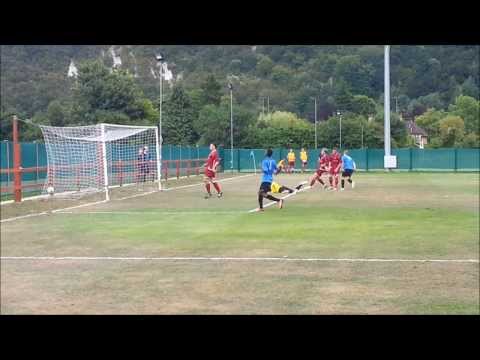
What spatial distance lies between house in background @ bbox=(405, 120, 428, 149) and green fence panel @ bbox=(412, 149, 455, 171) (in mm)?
2501

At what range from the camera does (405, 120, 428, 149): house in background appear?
5412 cm

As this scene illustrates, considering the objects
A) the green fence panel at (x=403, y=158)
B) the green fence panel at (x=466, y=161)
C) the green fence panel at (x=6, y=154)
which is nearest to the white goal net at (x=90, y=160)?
the green fence panel at (x=6, y=154)

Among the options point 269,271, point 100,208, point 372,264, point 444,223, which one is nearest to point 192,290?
point 269,271

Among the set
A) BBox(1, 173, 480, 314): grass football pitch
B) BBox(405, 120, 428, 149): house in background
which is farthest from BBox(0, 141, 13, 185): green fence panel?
BBox(405, 120, 428, 149): house in background

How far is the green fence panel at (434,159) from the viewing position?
50.8 m

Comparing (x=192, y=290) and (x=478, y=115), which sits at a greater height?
(x=478, y=115)

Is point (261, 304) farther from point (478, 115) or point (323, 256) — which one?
point (478, 115)

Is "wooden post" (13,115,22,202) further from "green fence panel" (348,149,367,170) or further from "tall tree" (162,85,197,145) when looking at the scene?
"green fence panel" (348,149,367,170)

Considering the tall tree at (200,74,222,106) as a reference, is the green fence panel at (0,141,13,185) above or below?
below

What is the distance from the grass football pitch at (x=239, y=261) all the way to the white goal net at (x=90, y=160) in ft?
15.6

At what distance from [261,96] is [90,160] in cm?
3738

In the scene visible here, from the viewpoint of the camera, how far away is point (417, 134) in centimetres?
5547

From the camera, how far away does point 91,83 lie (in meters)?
41.2
